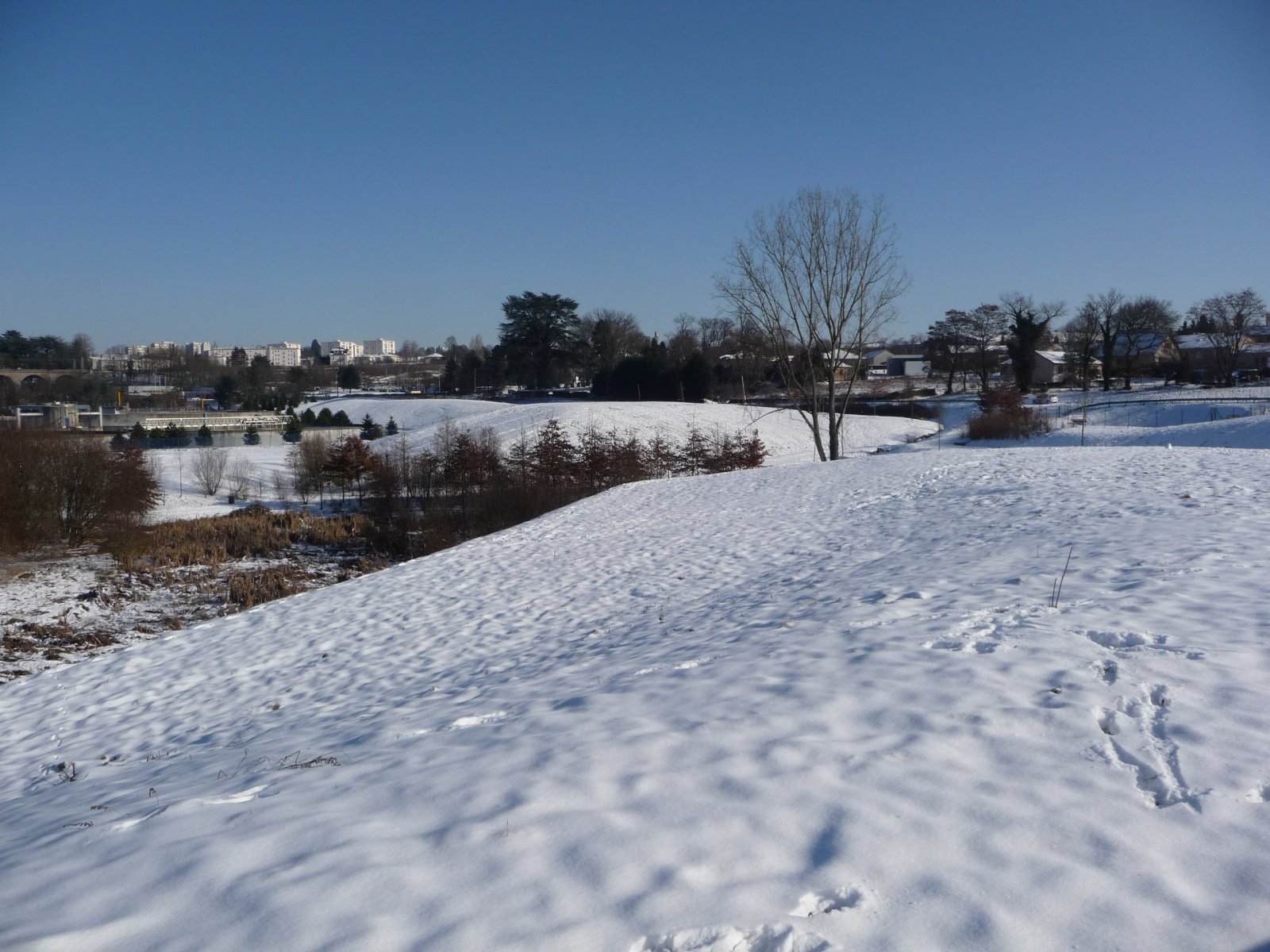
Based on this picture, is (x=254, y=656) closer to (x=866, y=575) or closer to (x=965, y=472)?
(x=866, y=575)

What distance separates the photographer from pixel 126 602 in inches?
757

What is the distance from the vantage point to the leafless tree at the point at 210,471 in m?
39.0

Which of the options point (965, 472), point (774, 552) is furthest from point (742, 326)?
point (774, 552)

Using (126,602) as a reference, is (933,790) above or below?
above

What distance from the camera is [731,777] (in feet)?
13.1

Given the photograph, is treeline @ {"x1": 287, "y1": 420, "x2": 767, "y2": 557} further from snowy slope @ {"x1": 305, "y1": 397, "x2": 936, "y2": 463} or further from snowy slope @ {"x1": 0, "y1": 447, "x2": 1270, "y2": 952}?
snowy slope @ {"x1": 0, "y1": 447, "x2": 1270, "y2": 952}

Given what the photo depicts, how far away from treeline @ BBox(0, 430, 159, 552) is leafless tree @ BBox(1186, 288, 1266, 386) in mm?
65578

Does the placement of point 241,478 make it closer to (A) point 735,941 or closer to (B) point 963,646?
(B) point 963,646

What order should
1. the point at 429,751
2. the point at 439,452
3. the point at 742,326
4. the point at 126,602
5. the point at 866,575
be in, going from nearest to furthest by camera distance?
the point at 429,751 < the point at 866,575 < the point at 126,602 < the point at 742,326 < the point at 439,452

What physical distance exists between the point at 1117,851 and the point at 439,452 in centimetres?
3587

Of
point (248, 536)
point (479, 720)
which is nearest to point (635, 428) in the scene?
point (248, 536)

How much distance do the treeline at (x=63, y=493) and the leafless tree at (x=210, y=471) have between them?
10.4 m

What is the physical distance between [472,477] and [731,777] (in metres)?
29.6

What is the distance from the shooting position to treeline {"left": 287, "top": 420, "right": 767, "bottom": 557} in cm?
2905
